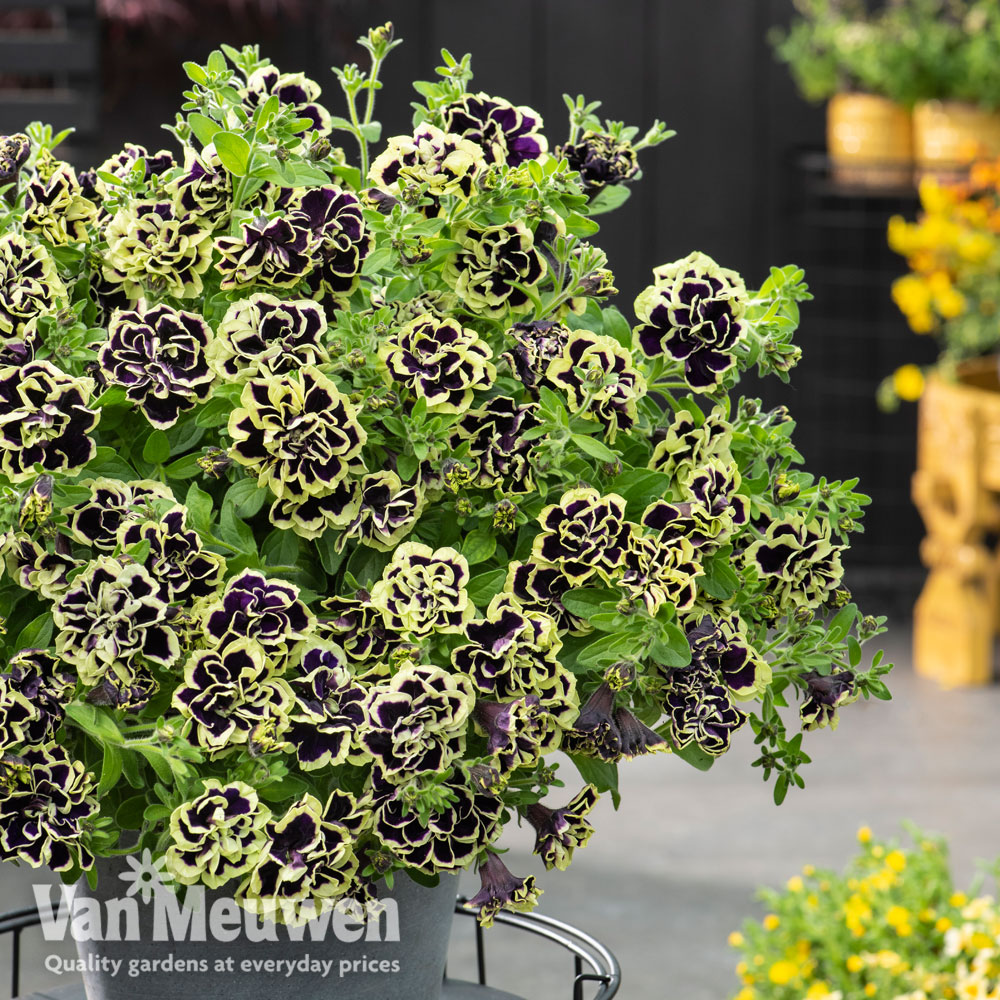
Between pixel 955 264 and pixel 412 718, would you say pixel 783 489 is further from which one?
pixel 955 264

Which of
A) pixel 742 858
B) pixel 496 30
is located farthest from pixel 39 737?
pixel 496 30

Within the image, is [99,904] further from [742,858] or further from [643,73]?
[643,73]

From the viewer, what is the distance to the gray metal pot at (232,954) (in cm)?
76

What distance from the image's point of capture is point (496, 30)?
3.99m

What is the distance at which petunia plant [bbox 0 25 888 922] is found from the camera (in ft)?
2.21

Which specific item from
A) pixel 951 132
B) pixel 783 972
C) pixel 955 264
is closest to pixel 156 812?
pixel 783 972

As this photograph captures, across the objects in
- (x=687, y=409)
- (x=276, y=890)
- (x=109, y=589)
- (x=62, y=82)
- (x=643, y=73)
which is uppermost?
(x=643, y=73)

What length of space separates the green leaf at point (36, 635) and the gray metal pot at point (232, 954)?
0.45 ft

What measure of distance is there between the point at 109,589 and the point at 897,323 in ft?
12.0

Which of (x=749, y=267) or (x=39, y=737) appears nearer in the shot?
(x=39, y=737)

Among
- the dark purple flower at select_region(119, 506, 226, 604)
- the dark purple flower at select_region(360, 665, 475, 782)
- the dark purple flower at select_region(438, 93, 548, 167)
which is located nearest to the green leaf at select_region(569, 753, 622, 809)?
the dark purple flower at select_region(360, 665, 475, 782)

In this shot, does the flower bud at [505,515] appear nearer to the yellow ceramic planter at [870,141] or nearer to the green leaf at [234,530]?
the green leaf at [234,530]

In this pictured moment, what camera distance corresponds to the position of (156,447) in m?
0.72

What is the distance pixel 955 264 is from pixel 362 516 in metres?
2.83
